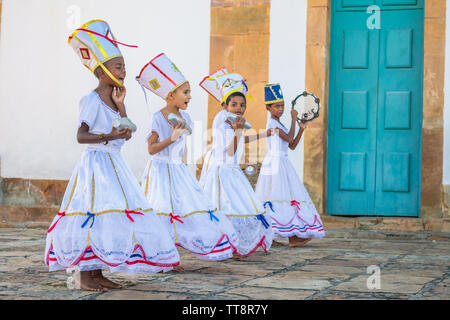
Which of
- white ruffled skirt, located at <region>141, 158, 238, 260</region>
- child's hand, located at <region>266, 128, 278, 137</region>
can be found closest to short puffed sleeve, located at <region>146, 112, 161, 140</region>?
white ruffled skirt, located at <region>141, 158, 238, 260</region>

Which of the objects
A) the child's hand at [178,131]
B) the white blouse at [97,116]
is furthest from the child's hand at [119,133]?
the child's hand at [178,131]

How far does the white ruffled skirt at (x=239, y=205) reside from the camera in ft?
17.6

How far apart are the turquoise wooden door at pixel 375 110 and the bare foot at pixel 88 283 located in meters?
4.81

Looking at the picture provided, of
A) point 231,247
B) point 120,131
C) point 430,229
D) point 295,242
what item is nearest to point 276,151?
point 295,242

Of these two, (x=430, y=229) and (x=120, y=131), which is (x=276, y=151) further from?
(x=120, y=131)

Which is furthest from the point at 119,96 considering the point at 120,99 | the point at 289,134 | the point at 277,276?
the point at 289,134

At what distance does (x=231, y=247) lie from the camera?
4.85 metres

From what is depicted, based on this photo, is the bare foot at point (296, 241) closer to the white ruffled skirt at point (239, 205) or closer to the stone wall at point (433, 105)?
the white ruffled skirt at point (239, 205)

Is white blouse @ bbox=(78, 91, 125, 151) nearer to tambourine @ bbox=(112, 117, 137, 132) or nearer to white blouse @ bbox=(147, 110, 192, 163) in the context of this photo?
tambourine @ bbox=(112, 117, 137, 132)

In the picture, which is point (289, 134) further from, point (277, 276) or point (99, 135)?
point (99, 135)

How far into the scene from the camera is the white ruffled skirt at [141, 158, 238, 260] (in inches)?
182

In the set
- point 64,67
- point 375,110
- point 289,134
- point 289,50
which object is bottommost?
point 289,134

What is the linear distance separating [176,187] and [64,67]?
4.56 meters

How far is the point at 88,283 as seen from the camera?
12.2 ft
